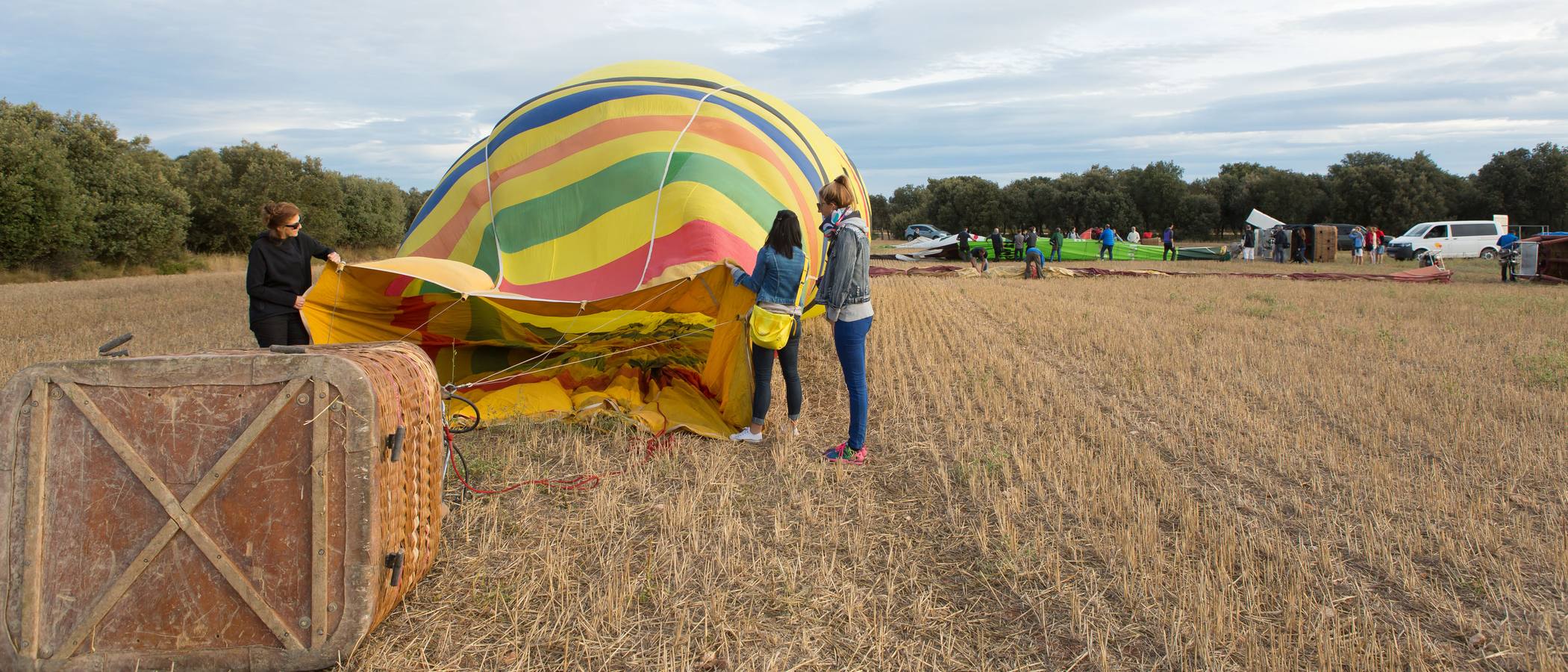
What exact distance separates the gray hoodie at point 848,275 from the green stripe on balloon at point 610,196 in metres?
1.28

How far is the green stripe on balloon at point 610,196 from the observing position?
5.95 meters

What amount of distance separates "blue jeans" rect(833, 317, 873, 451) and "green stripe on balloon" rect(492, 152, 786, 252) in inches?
55.3

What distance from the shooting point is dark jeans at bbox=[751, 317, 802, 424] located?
5.05 metres

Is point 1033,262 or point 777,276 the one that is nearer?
point 777,276

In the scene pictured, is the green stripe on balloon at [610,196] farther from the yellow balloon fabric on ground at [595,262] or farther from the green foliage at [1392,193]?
the green foliage at [1392,193]

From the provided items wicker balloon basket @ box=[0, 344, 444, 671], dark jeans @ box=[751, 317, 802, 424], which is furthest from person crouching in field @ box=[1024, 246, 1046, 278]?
wicker balloon basket @ box=[0, 344, 444, 671]

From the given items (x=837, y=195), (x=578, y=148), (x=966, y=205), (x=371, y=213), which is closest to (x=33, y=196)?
(x=371, y=213)

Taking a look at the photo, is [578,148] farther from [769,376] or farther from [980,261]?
[980,261]

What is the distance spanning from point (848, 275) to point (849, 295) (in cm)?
12

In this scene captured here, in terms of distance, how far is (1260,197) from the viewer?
46.0 metres

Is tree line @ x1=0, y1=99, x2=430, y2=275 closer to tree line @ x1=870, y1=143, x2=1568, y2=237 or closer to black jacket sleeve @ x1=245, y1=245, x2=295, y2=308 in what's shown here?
black jacket sleeve @ x1=245, y1=245, x2=295, y2=308

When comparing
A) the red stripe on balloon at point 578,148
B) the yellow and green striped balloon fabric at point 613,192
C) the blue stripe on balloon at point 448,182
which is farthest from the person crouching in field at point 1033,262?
the blue stripe on balloon at point 448,182

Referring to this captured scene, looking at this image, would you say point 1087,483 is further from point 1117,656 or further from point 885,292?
point 885,292

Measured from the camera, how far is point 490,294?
5.16 m
